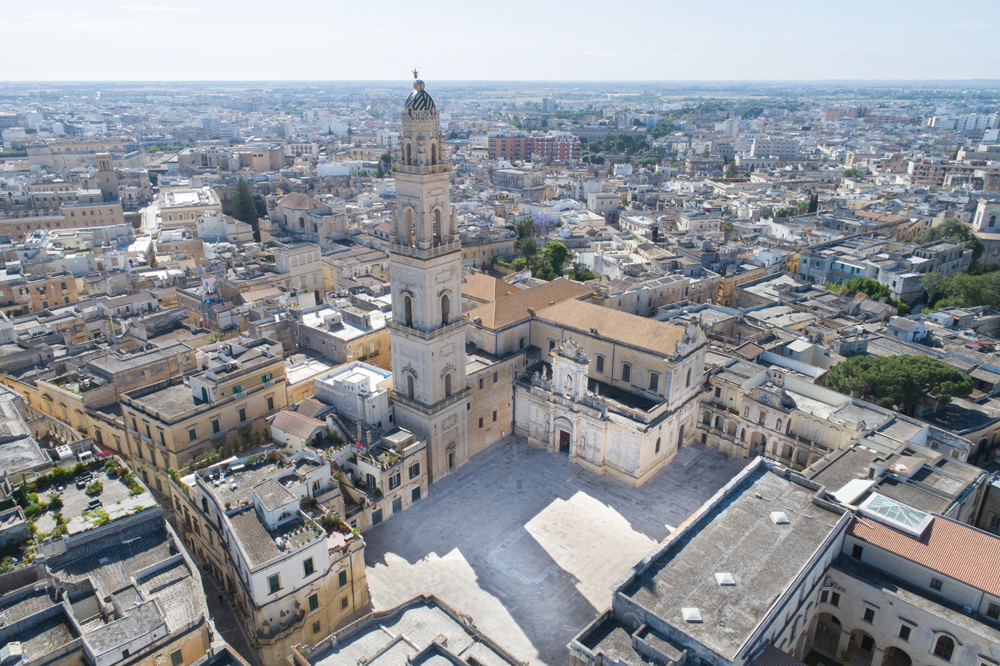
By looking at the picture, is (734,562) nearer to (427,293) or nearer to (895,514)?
(895,514)

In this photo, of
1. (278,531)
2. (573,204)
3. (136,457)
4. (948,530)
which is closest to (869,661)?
(948,530)

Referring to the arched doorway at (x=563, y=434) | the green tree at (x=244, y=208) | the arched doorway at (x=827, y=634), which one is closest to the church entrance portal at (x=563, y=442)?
the arched doorway at (x=563, y=434)

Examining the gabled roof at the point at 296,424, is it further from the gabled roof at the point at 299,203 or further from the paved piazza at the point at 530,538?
the gabled roof at the point at 299,203

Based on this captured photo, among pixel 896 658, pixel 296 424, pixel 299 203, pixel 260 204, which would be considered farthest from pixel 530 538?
pixel 260 204

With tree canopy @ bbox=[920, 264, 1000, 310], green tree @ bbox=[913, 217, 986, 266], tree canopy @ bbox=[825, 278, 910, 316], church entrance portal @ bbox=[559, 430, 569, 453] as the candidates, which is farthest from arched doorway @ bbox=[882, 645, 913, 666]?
green tree @ bbox=[913, 217, 986, 266]

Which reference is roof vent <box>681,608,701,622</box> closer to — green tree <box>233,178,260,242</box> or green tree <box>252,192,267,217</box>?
green tree <box>233,178,260,242</box>

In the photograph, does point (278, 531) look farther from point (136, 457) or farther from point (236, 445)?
point (136, 457)
